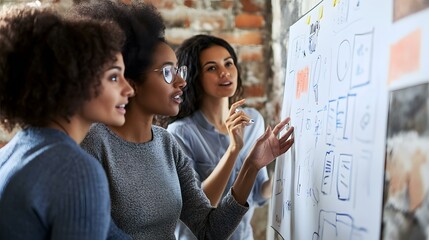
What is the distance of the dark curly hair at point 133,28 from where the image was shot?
129 centimetres

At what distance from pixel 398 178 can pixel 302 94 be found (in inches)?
23.3

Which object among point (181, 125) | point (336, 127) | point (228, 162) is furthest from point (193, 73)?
point (336, 127)

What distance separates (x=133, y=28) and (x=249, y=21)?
113 centimetres

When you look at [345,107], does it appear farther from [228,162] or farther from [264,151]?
[228,162]

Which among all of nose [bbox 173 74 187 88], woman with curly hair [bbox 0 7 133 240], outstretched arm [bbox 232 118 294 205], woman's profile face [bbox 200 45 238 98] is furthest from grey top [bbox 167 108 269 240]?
woman with curly hair [bbox 0 7 133 240]

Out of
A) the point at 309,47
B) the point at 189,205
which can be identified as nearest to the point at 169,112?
the point at 189,205

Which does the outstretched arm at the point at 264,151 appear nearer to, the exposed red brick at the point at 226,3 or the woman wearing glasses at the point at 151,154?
the woman wearing glasses at the point at 151,154

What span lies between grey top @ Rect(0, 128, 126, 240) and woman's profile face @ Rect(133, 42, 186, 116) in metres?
0.46

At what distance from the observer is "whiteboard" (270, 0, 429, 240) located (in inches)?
34.2

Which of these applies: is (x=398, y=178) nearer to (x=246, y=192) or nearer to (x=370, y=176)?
(x=370, y=176)

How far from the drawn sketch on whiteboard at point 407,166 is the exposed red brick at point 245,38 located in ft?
4.97

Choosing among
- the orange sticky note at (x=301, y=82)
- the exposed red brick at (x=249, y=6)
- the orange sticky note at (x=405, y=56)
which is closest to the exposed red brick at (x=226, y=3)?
the exposed red brick at (x=249, y=6)

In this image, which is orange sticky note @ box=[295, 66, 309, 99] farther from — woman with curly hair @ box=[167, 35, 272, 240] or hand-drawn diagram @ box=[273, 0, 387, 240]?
woman with curly hair @ box=[167, 35, 272, 240]

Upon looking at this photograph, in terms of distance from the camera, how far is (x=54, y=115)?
0.93 m
